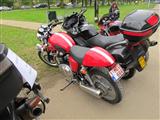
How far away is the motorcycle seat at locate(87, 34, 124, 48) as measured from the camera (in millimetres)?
4214

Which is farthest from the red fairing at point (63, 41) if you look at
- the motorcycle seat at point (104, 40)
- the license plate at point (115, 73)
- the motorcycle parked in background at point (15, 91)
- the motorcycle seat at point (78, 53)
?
the motorcycle parked in background at point (15, 91)

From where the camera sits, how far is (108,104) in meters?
3.72

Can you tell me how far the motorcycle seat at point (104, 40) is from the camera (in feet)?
13.8

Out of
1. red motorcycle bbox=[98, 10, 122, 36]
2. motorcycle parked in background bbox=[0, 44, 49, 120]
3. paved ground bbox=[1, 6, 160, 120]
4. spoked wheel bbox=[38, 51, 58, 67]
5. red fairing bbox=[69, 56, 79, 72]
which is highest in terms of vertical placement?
motorcycle parked in background bbox=[0, 44, 49, 120]

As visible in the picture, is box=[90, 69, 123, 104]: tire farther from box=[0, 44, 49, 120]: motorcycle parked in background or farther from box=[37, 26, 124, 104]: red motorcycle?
box=[0, 44, 49, 120]: motorcycle parked in background

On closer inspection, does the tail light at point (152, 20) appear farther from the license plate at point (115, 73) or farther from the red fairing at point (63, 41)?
the red fairing at point (63, 41)

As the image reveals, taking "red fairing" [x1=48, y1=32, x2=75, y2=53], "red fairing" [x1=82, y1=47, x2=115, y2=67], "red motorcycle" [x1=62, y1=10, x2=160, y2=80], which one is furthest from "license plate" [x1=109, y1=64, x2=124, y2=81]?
"red fairing" [x1=48, y1=32, x2=75, y2=53]

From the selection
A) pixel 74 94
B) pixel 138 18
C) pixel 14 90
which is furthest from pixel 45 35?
pixel 14 90

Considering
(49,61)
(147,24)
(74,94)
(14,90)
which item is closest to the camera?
(14,90)

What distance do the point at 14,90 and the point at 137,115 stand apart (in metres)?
2.15

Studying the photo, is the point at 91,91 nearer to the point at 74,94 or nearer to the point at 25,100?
the point at 74,94

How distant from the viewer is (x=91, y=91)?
3689 mm

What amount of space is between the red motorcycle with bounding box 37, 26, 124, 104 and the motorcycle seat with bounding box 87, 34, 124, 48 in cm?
51

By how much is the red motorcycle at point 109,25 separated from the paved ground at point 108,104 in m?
1.28
